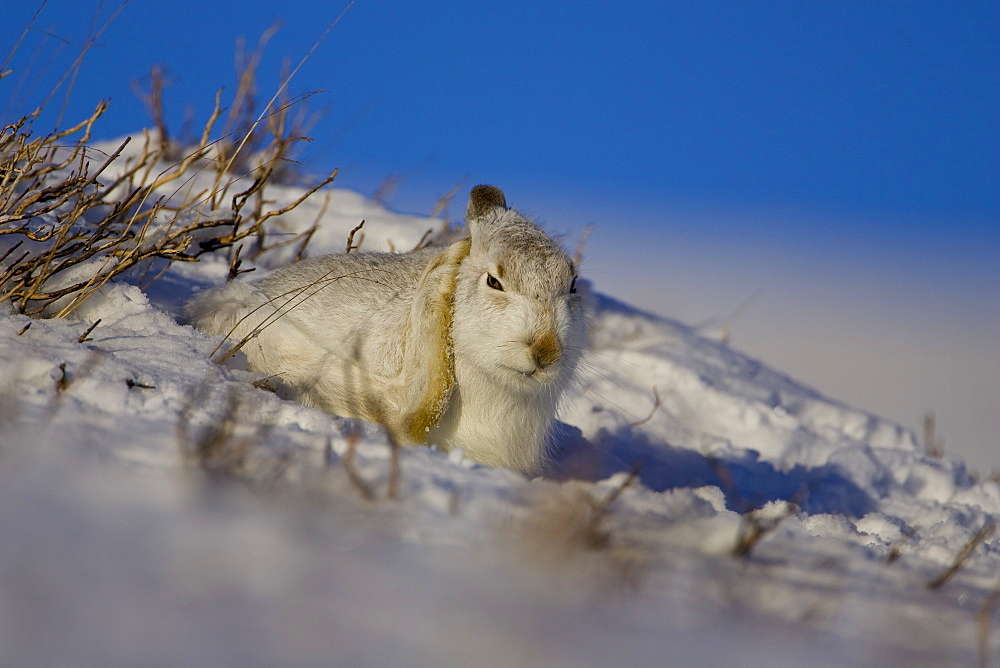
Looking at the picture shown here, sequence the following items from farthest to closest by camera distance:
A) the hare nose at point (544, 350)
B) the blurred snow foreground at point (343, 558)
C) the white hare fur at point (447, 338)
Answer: the white hare fur at point (447, 338) < the hare nose at point (544, 350) < the blurred snow foreground at point (343, 558)

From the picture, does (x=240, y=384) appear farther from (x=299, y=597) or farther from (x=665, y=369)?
(x=665, y=369)

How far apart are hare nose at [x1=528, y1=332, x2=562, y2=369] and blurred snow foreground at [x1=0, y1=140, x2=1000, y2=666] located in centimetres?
73

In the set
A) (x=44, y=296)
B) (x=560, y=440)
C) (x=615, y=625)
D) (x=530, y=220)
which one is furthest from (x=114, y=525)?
(x=560, y=440)

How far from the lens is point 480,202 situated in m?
4.89

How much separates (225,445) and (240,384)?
1.23m

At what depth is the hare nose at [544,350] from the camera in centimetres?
386

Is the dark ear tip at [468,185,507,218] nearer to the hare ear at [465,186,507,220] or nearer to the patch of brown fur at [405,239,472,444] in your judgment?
the hare ear at [465,186,507,220]

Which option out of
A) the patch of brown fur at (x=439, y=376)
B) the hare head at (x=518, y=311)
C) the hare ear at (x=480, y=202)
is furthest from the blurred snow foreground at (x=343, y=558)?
the hare ear at (x=480, y=202)

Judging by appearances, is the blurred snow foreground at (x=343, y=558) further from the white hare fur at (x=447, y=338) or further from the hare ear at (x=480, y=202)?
the hare ear at (x=480, y=202)

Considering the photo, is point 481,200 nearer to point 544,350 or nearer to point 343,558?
point 544,350

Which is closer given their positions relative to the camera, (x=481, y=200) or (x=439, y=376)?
(x=439, y=376)

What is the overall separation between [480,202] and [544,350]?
147cm

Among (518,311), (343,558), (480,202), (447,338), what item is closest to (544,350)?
(518,311)

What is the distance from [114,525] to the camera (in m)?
1.87
